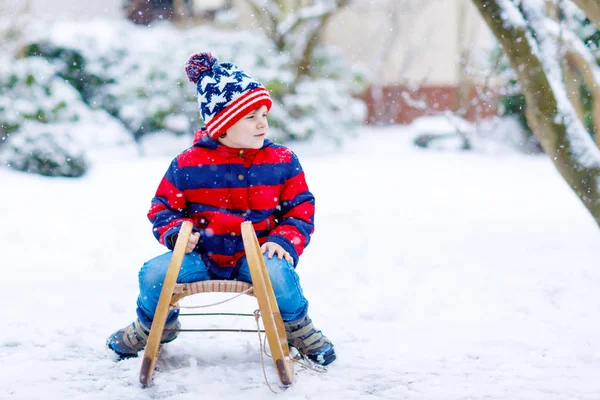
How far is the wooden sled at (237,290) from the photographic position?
A: 93.2 inches

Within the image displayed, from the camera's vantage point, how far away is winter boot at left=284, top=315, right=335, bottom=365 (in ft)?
8.98

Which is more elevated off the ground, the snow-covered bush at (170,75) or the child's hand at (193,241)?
the snow-covered bush at (170,75)

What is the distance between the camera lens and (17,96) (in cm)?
1005

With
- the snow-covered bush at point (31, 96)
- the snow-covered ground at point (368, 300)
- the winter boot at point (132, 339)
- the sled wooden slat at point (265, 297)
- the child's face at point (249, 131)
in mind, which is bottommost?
the snow-covered ground at point (368, 300)

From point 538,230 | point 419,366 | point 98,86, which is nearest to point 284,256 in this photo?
point 419,366

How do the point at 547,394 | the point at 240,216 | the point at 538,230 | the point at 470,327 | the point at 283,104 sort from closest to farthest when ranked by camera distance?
the point at 547,394
the point at 240,216
the point at 470,327
the point at 538,230
the point at 283,104

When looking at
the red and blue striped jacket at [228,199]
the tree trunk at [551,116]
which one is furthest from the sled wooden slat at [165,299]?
the tree trunk at [551,116]

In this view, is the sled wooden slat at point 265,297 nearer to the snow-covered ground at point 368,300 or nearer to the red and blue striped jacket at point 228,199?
the snow-covered ground at point 368,300

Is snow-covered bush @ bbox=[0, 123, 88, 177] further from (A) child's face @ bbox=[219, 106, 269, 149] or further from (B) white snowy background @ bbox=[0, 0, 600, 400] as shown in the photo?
(A) child's face @ bbox=[219, 106, 269, 149]

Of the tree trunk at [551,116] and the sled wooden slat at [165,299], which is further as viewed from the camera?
the tree trunk at [551,116]

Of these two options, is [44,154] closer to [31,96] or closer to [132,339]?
[31,96]

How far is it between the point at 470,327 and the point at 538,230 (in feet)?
9.19

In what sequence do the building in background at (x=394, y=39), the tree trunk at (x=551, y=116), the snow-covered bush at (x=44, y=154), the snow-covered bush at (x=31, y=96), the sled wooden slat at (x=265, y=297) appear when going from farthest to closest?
the building in background at (x=394, y=39) → the snow-covered bush at (x=31, y=96) → the snow-covered bush at (x=44, y=154) → the tree trunk at (x=551, y=116) → the sled wooden slat at (x=265, y=297)

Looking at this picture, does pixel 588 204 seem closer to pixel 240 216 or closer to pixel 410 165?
pixel 240 216
